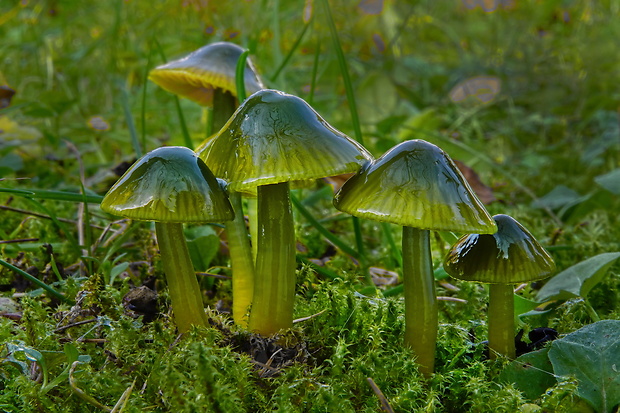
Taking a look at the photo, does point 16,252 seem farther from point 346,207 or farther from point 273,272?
point 346,207

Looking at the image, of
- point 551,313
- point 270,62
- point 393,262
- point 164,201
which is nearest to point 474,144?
point 270,62

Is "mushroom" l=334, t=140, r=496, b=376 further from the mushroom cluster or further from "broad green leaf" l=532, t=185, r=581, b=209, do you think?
"broad green leaf" l=532, t=185, r=581, b=209

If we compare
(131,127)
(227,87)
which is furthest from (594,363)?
(131,127)

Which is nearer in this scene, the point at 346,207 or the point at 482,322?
the point at 346,207

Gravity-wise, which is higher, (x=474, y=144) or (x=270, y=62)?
(x=270, y=62)

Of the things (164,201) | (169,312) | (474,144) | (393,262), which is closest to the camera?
(164,201)

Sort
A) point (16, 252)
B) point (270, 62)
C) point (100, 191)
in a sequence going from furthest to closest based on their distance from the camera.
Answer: point (270, 62) → point (100, 191) → point (16, 252)

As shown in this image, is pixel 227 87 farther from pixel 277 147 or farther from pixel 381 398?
pixel 381 398

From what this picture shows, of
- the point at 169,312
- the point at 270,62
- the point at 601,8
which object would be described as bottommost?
the point at 169,312
